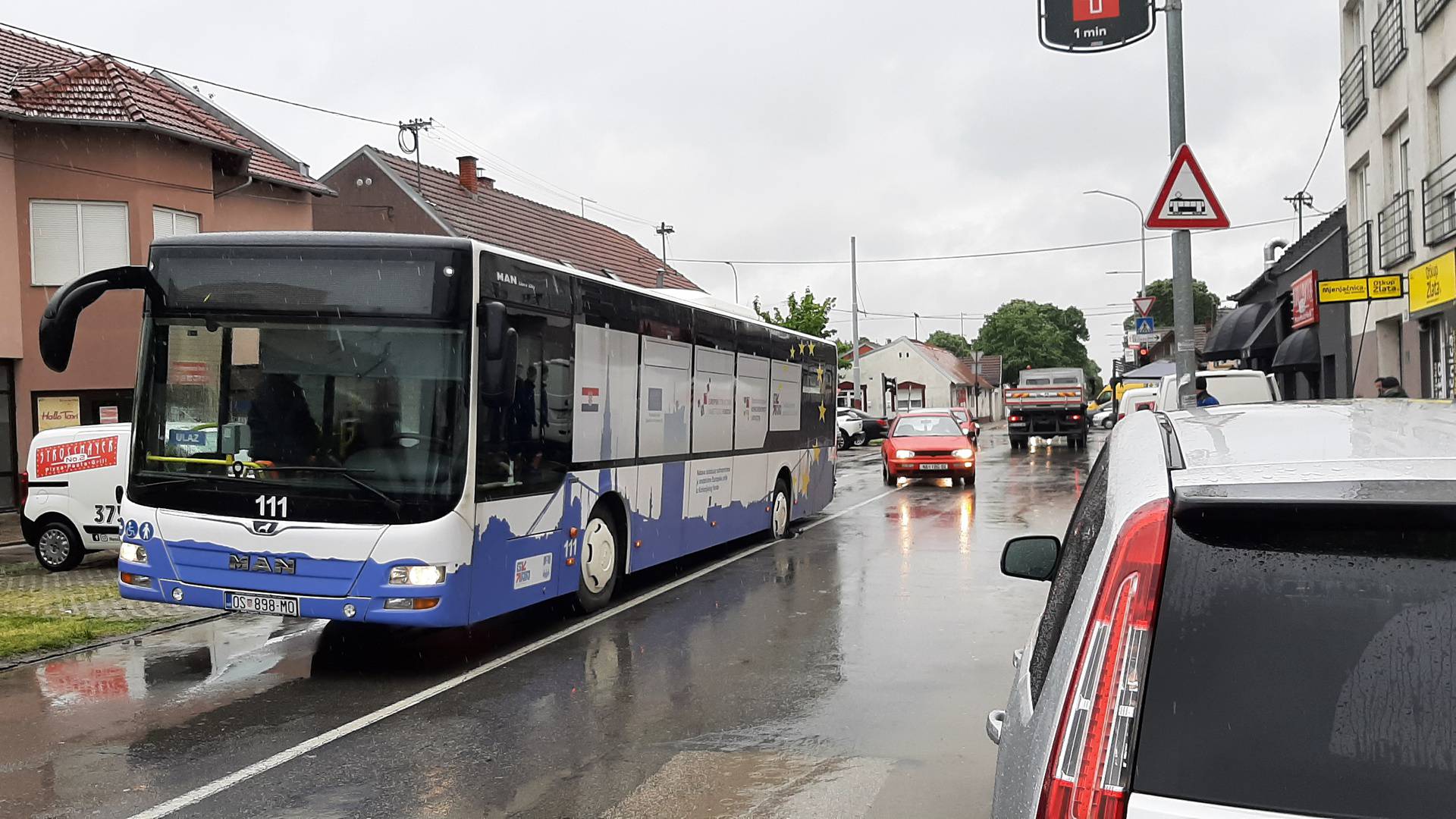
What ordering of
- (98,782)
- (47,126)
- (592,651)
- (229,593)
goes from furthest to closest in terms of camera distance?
(47,126), (592,651), (229,593), (98,782)

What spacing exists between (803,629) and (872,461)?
25326 mm

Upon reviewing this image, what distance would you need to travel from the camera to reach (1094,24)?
36.2ft

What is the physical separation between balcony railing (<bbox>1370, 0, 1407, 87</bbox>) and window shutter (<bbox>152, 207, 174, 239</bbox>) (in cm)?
2164

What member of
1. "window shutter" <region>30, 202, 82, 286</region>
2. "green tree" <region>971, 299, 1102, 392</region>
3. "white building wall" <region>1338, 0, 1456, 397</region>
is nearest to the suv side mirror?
"white building wall" <region>1338, 0, 1456, 397</region>

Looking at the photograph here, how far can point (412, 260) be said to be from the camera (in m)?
7.95

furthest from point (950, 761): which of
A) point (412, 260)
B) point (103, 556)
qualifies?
point (103, 556)

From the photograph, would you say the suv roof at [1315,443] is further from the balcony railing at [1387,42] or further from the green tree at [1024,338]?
the green tree at [1024,338]

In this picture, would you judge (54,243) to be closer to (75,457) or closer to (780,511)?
(75,457)

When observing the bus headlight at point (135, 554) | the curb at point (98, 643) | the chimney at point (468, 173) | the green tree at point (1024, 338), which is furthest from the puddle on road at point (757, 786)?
the green tree at point (1024, 338)

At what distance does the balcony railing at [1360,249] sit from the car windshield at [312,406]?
Result: 71.4ft

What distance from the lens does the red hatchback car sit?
24.5 meters

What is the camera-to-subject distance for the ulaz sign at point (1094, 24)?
10.9 metres

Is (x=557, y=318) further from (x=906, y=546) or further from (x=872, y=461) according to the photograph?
(x=872, y=461)

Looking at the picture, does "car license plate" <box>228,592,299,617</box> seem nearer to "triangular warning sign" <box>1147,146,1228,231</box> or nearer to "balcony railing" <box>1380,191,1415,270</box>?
"triangular warning sign" <box>1147,146,1228,231</box>
